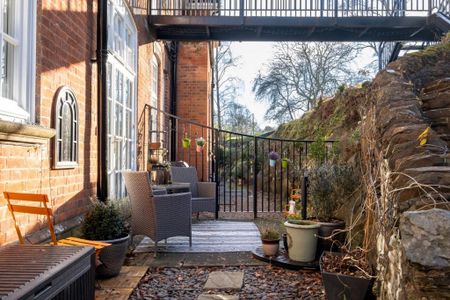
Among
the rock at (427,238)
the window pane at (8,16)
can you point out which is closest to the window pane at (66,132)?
the window pane at (8,16)

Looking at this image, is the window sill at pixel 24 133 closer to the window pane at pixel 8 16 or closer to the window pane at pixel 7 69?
the window pane at pixel 7 69

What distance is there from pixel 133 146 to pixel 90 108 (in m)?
2.28

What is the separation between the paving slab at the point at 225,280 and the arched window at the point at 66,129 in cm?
165

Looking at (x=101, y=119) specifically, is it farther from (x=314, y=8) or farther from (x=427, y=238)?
(x=314, y=8)

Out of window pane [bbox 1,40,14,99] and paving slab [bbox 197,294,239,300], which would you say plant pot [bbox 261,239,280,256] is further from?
window pane [bbox 1,40,14,99]

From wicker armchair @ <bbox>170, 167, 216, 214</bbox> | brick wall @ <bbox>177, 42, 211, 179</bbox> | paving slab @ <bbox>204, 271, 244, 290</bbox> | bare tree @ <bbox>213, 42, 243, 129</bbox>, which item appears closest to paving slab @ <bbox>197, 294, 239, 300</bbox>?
paving slab @ <bbox>204, 271, 244, 290</bbox>

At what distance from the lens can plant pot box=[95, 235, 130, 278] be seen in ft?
11.8

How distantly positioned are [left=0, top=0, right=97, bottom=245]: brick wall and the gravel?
99cm

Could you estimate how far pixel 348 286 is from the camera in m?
2.88

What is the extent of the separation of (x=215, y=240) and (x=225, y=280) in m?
1.71

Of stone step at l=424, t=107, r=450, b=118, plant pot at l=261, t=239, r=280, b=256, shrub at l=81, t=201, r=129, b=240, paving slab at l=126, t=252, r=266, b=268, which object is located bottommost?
paving slab at l=126, t=252, r=266, b=268

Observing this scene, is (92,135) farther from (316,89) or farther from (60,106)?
(316,89)

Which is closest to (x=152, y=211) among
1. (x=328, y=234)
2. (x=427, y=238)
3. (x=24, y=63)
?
(x=328, y=234)

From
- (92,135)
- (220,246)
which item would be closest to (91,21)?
(92,135)
